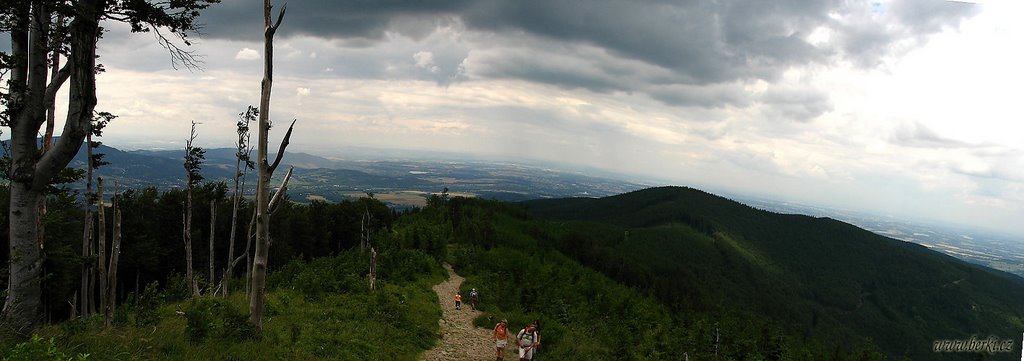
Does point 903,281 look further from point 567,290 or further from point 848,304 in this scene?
point 567,290

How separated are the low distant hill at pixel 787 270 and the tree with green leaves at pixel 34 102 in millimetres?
59294

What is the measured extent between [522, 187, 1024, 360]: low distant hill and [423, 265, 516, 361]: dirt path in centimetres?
4715

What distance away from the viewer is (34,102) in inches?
199

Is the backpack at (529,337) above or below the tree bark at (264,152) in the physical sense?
below

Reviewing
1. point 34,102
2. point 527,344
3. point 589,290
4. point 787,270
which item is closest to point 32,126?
point 34,102

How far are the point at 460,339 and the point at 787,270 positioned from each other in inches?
5348

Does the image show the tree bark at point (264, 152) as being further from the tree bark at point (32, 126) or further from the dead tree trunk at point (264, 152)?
the tree bark at point (32, 126)

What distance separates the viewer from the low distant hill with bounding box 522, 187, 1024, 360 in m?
78.4

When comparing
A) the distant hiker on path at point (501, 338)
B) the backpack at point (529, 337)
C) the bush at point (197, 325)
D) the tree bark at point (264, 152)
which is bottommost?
the distant hiker on path at point (501, 338)

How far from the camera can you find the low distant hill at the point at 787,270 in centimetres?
7838

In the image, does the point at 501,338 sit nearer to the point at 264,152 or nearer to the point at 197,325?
the point at 197,325

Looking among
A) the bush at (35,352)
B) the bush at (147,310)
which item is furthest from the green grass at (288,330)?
the bush at (35,352)

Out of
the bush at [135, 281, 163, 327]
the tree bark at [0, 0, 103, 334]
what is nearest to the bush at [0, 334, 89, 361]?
the tree bark at [0, 0, 103, 334]

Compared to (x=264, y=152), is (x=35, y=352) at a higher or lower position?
lower
